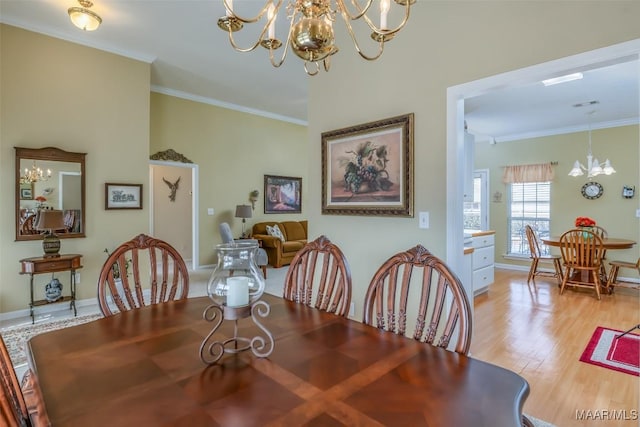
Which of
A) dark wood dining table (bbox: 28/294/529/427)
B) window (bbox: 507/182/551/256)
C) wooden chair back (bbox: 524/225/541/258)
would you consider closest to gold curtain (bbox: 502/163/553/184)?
window (bbox: 507/182/551/256)

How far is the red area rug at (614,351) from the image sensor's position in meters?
2.61

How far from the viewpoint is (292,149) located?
7.71m

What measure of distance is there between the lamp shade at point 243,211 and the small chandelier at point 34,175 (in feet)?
10.1

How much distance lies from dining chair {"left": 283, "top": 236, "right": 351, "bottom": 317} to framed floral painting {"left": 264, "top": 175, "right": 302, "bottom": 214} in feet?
17.8

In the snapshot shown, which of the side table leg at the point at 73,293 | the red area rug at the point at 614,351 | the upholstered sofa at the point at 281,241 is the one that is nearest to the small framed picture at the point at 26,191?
the side table leg at the point at 73,293

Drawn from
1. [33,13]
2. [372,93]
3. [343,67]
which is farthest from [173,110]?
[372,93]

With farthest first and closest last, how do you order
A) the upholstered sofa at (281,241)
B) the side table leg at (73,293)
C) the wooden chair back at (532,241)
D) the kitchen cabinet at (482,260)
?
the upholstered sofa at (281,241) < the wooden chair back at (532,241) < the kitchen cabinet at (482,260) < the side table leg at (73,293)

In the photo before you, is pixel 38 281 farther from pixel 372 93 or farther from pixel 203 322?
Result: pixel 372 93

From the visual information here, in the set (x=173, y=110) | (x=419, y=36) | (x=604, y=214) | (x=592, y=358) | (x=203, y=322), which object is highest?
(x=173, y=110)

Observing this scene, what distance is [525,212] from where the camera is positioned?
6.85m

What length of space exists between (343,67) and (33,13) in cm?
324

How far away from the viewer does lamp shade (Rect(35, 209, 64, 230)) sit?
11.1 feet

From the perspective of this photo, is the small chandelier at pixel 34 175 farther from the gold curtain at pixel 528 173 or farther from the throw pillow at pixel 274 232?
the gold curtain at pixel 528 173

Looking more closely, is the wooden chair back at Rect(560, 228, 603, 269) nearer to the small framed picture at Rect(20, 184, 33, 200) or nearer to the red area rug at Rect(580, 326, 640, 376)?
the red area rug at Rect(580, 326, 640, 376)
